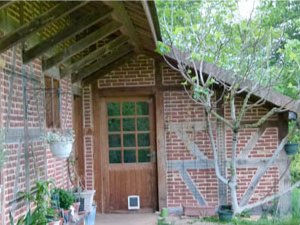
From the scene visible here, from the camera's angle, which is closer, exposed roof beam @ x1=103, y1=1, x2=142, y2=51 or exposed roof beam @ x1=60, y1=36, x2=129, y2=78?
exposed roof beam @ x1=103, y1=1, x2=142, y2=51

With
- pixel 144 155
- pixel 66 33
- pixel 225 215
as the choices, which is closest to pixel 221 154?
pixel 225 215

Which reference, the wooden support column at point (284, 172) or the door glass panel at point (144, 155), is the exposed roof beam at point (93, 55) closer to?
the door glass panel at point (144, 155)

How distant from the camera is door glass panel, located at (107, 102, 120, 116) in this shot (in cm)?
812

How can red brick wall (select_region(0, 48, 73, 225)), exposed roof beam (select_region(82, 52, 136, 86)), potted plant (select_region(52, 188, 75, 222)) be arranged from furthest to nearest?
exposed roof beam (select_region(82, 52, 136, 86))
potted plant (select_region(52, 188, 75, 222))
red brick wall (select_region(0, 48, 73, 225))

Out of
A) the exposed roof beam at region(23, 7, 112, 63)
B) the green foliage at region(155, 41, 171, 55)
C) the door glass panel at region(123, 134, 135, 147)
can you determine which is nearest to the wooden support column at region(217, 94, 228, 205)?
the door glass panel at region(123, 134, 135, 147)

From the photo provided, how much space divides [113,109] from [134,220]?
2.05 m

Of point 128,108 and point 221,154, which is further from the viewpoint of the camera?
point 128,108

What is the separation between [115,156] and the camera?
Answer: 8.10m

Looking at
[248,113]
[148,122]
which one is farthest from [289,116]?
[148,122]

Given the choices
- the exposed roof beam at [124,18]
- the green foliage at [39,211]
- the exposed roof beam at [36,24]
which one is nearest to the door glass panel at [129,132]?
the exposed roof beam at [124,18]

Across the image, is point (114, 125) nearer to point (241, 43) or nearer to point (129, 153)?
point (129, 153)

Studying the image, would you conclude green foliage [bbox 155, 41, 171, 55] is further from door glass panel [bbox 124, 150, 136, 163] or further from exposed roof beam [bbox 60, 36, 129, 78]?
door glass panel [bbox 124, 150, 136, 163]

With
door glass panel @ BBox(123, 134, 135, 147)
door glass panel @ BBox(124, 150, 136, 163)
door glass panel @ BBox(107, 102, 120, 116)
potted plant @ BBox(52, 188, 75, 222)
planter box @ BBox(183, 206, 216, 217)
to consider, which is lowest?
planter box @ BBox(183, 206, 216, 217)

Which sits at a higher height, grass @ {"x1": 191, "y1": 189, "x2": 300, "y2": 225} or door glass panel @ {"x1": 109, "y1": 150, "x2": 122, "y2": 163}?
door glass panel @ {"x1": 109, "y1": 150, "x2": 122, "y2": 163}
